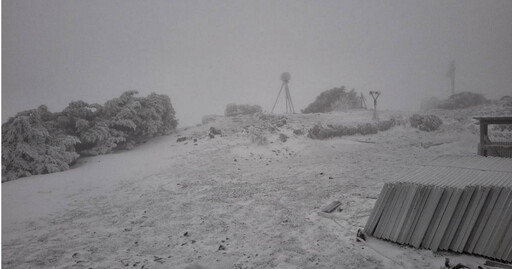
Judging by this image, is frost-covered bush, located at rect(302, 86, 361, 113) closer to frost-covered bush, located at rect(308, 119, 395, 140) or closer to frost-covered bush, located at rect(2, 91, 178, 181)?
frost-covered bush, located at rect(308, 119, 395, 140)

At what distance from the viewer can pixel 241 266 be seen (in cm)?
375

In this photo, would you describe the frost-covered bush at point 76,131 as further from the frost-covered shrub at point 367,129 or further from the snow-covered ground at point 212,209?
the frost-covered shrub at point 367,129

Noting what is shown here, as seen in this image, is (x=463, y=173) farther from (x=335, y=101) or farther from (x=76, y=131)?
(x=335, y=101)

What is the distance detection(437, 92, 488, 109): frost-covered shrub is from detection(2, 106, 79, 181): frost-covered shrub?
1168 inches

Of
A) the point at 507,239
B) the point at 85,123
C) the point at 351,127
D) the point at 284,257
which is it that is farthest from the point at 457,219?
the point at 85,123

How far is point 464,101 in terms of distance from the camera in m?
25.1

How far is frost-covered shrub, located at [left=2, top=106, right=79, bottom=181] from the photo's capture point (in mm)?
9148

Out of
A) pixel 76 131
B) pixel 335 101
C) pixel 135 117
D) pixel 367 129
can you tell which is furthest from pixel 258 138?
pixel 335 101

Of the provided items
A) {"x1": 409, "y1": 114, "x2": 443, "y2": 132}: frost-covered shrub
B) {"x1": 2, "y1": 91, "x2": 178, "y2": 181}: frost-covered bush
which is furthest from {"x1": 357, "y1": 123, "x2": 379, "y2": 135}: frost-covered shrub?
{"x1": 2, "y1": 91, "x2": 178, "y2": 181}: frost-covered bush

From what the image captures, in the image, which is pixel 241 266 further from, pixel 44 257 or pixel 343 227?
pixel 44 257

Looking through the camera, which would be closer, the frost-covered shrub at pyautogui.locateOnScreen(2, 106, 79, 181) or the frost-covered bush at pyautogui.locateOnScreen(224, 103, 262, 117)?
the frost-covered shrub at pyautogui.locateOnScreen(2, 106, 79, 181)

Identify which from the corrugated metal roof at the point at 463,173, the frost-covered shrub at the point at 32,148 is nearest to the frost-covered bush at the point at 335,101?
the corrugated metal roof at the point at 463,173

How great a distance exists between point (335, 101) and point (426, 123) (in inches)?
434

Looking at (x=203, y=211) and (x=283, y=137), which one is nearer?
(x=203, y=211)
